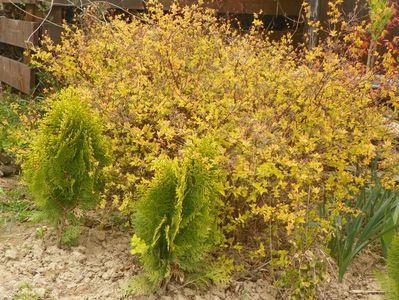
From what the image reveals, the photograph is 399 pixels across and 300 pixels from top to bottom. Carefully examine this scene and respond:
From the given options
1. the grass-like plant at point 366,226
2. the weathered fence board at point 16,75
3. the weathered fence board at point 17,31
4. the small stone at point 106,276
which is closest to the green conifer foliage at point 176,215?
the small stone at point 106,276

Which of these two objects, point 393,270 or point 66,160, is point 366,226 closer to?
point 393,270

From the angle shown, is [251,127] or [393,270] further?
[251,127]

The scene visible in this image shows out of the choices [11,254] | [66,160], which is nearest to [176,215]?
[66,160]

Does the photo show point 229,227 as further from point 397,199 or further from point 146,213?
point 397,199

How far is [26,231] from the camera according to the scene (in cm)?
380

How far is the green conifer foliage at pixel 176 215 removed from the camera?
2928 mm

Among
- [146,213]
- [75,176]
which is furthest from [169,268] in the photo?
[75,176]

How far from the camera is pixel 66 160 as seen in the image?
3367 millimetres

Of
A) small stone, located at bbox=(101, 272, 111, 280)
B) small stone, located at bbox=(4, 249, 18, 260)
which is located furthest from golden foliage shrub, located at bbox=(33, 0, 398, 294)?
small stone, located at bbox=(4, 249, 18, 260)

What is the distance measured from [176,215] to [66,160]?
2.65 feet

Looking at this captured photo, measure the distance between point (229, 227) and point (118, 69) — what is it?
4.90 feet

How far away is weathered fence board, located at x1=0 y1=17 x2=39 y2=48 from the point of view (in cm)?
648

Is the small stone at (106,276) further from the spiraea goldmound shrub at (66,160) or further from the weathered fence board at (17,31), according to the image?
the weathered fence board at (17,31)

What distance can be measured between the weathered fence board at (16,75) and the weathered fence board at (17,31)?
9.0 inches
